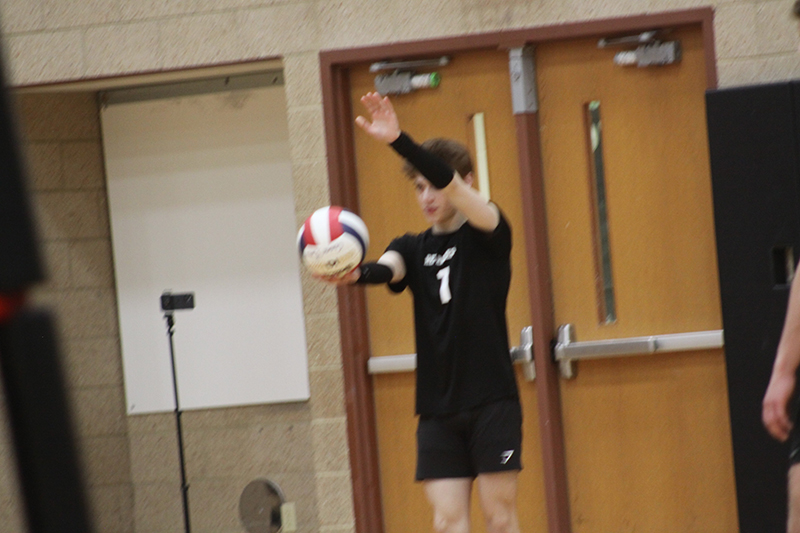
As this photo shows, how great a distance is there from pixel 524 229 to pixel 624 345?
70cm

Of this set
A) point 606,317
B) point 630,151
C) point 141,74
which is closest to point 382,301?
point 606,317

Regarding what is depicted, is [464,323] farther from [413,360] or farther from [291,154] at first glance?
[291,154]

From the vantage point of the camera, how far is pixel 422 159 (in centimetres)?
278

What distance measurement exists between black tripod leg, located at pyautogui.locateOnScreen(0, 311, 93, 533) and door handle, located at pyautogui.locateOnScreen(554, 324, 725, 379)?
370cm

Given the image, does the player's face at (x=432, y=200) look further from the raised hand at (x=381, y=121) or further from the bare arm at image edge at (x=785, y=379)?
the bare arm at image edge at (x=785, y=379)

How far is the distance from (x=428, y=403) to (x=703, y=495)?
5.93 feet

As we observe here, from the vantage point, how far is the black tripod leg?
75cm

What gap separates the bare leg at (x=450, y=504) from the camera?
120 inches

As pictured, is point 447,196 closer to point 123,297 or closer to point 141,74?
point 141,74

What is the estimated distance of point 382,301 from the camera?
458 cm

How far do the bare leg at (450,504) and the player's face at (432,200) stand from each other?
87 centimetres

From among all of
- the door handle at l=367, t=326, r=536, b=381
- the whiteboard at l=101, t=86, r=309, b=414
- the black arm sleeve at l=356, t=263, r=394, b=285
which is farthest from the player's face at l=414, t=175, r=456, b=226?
the whiteboard at l=101, t=86, r=309, b=414

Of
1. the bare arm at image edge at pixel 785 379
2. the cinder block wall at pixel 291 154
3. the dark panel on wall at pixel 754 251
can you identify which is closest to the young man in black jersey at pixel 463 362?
the bare arm at image edge at pixel 785 379

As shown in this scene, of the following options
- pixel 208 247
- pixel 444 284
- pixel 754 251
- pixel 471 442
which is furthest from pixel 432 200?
pixel 208 247
